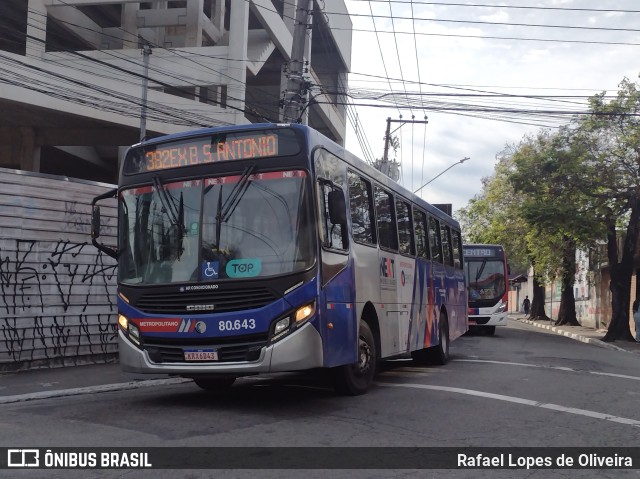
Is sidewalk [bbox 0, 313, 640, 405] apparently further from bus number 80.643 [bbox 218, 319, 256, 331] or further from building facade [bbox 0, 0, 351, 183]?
building facade [bbox 0, 0, 351, 183]

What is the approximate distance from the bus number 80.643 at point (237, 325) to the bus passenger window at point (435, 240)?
6310 mm

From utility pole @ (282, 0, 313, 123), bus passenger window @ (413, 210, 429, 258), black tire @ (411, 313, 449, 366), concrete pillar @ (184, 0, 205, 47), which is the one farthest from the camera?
concrete pillar @ (184, 0, 205, 47)

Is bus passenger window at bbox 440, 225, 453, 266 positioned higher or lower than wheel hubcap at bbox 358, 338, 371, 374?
higher

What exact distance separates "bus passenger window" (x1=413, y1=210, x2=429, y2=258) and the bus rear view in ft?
40.0

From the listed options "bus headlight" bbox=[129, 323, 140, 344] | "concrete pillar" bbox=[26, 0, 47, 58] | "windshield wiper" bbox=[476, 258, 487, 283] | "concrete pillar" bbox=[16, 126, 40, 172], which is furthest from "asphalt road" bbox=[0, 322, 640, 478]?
"concrete pillar" bbox=[16, 126, 40, 172]

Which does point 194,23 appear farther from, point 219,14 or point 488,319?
point 488,319

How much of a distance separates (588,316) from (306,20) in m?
28.9

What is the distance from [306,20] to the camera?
14.6 meters

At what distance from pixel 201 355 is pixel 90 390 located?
2.96 metres

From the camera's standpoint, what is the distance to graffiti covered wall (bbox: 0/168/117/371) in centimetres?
1060

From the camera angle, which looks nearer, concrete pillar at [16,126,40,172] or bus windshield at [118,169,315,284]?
bus windshield at [118,169,315,284]

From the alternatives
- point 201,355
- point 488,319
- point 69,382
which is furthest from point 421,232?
point 488,319
